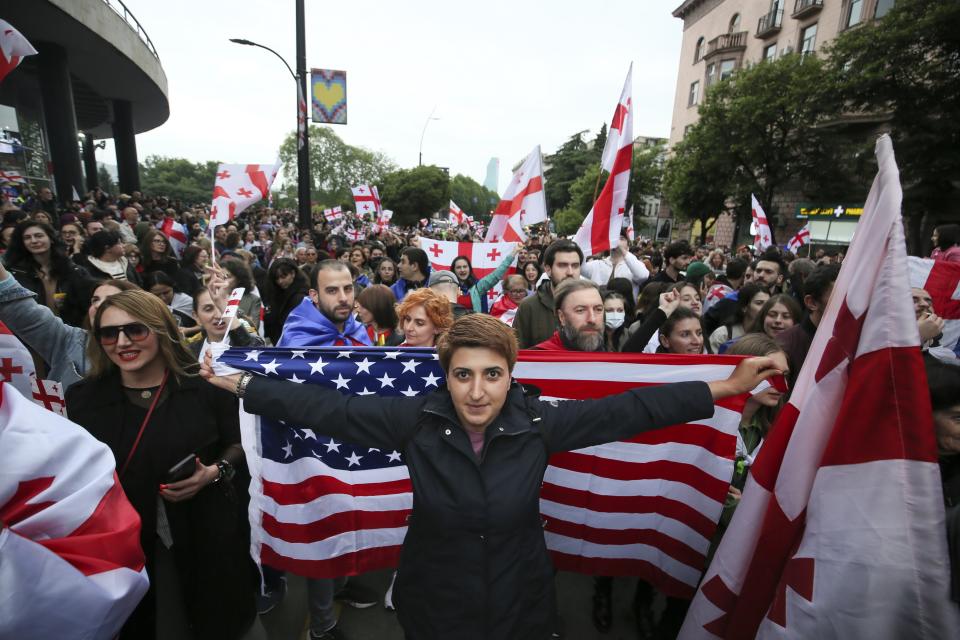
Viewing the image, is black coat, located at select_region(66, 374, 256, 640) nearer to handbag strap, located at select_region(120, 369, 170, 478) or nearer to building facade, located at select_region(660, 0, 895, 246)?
handbag strap, located at select_region(120, 369, 170, 478)

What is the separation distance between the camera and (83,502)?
50.4 inches

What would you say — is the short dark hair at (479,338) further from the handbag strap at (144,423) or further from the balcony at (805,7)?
the balcony at (805,7)

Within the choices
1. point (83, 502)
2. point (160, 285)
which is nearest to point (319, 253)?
point (160, 285)

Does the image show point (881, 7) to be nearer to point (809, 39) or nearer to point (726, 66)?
point (809, 39)

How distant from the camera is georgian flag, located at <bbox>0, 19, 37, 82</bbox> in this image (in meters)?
2.03

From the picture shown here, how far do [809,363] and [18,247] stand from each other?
529cm

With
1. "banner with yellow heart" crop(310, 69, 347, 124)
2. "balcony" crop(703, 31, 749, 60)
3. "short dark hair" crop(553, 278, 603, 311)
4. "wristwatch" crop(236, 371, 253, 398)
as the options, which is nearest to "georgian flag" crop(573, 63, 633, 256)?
"short dark hair" crop(553, 278, 603, 311)

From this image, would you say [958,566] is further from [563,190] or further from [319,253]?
[563,190]

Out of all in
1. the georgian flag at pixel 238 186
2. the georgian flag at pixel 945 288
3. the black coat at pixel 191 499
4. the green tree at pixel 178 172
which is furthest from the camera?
the green tree at pixel 178 172

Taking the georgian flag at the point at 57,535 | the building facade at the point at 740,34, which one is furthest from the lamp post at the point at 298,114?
the building facade at the point at 740,34

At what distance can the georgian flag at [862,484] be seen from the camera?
1.43 m

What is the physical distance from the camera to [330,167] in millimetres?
59156

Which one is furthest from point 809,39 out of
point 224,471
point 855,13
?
point 224,471

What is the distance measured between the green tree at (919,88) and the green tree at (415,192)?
3480 cm
